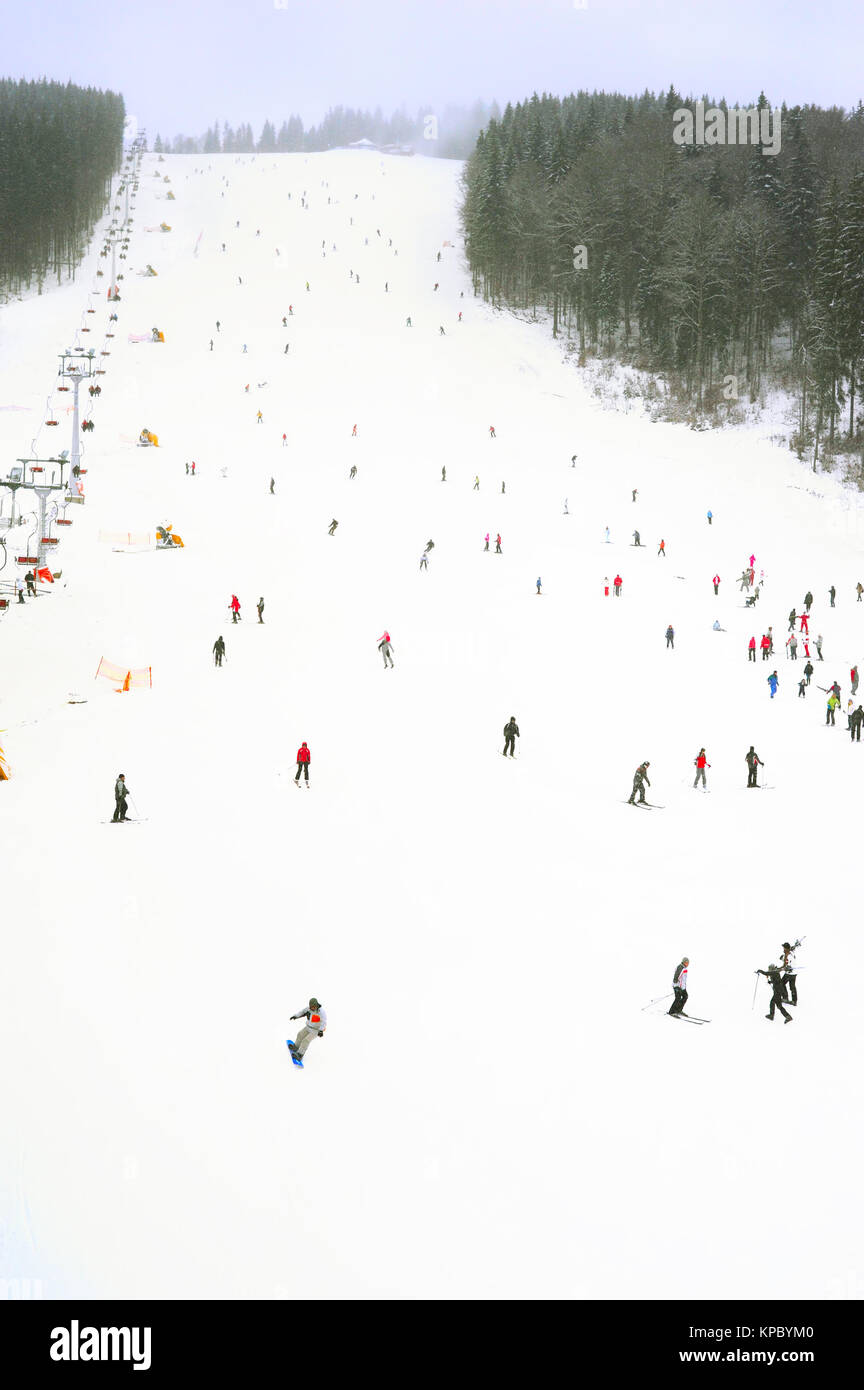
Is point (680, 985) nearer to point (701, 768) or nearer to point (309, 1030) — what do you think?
point (309, 1030)

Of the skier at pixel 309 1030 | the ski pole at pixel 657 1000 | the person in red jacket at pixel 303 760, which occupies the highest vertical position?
the person in red jacket at pixel 303 760

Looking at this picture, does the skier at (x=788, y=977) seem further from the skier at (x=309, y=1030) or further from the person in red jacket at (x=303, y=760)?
Result: the person in red jacket at (x=303, y=760)

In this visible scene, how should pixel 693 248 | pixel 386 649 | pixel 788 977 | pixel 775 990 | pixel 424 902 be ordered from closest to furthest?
1. pixel 775 990
2. pixel 788 977
3. pixel 424 902
4. pixel 386 649
5. pixel 693 248

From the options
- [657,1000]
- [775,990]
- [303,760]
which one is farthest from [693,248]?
[657,1000]

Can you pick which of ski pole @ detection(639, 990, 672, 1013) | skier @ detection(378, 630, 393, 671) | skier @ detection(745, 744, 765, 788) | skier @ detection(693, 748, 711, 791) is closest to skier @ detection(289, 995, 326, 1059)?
ski pole @ detection(639, 990, 672, 1013)

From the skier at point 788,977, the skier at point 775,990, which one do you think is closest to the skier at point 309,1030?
the skier at point 775,990
